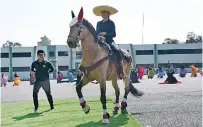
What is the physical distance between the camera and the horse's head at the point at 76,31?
7430 millimetres

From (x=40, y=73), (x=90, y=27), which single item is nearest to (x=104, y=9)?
(x=90, y=27)

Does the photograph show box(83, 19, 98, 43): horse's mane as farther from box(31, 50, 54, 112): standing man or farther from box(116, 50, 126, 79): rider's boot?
box(31, 50, 54, 112): standing man

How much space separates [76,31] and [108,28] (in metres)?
1.58

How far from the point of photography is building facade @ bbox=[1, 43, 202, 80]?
6969 cm

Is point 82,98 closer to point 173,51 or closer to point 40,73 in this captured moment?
point 40,73

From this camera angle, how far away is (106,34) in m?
8.88

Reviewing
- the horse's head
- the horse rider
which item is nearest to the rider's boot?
the horse rider

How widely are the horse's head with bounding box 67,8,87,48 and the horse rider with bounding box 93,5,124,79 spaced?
121cm

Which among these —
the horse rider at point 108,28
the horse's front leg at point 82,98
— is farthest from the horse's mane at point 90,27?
the horse's front leg at point 82,98

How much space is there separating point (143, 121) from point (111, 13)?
2974 mm

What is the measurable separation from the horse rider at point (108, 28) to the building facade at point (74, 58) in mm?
60243

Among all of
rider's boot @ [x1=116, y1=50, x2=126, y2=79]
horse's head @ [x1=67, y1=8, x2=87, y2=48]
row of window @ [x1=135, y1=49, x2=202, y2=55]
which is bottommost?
rider's boot @ [x1=116, y1=50, x2=126, y2=79]

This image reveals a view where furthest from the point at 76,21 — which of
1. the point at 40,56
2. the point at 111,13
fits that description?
the point at 40,56

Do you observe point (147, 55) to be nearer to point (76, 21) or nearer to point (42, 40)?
point (42, 40)
